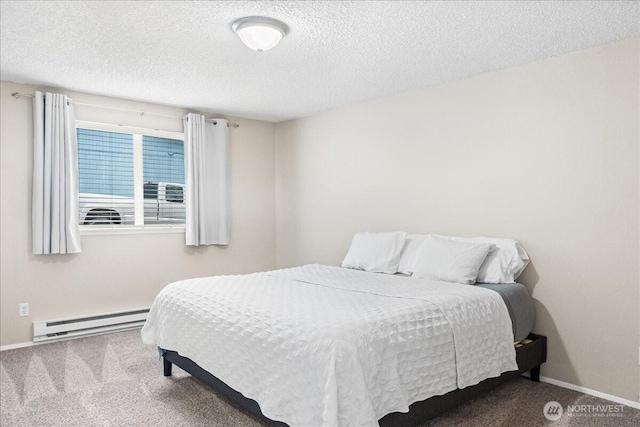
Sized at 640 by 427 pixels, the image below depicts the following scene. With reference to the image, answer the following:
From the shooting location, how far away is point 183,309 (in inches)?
110

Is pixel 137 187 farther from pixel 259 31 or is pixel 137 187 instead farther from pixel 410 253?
Answer: pixel 410 253

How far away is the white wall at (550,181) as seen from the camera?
276 cm

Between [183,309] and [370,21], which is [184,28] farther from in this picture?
[183,309]

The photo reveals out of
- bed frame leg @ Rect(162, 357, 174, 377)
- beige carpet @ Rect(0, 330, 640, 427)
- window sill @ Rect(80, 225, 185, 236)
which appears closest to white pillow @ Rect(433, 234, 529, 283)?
beige carpet @ Rect(0, 330, 640, 427)

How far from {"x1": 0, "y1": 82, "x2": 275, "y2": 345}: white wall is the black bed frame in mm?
1618

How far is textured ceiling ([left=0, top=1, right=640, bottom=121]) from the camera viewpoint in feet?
7.86

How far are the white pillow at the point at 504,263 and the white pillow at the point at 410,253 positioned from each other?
61 cm

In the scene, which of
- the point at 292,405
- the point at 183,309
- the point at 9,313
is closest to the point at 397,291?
the point at 292,405

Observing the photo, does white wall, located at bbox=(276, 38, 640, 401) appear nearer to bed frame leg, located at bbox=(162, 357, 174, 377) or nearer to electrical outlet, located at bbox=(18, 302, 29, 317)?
bed frame leg, located at bbox=(162, 357, 174, 377)

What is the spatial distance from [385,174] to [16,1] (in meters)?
3.06

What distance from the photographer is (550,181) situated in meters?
3.08

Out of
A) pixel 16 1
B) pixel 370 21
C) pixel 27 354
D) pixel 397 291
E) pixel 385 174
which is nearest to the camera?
pixel 16 1

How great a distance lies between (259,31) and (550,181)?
7.21 feet

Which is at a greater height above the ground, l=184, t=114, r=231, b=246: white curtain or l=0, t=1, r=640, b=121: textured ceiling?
l=0, t=1, r=640, b=121: textured ceiling
